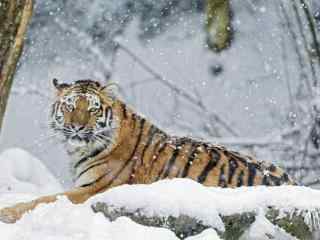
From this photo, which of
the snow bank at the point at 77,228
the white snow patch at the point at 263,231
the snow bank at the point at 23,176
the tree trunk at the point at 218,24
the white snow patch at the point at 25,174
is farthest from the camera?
the tree trunk at the point at 218,24

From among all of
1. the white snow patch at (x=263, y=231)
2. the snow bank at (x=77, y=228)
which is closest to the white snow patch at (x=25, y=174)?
the snow bank at (x=77, y=228)

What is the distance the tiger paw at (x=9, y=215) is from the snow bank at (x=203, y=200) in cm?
78

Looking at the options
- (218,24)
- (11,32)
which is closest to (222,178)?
(11,32)

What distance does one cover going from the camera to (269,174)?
5.38m

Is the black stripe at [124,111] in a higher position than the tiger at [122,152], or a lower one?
higher

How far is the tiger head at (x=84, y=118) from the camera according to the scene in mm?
5609

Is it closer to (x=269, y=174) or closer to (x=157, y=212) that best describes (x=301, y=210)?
(x=157, y=212)

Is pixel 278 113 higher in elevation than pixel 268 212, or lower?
higher

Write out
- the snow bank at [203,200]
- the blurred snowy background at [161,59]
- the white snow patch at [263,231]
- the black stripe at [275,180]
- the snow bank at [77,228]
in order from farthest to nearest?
the blurred snowy background at [161,59] < the black stripe at [275,180] < the white snow patch at [263,231] < the snow bank at [203,200] < the snow bank at [77,228]

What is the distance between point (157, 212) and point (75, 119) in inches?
61.6

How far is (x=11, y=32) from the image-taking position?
5.41 metres

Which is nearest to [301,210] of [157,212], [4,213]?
[157,212]

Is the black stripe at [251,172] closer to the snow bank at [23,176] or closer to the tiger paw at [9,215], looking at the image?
the tiger paw at [9,215]

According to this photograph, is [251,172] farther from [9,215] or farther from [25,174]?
[25,174]
